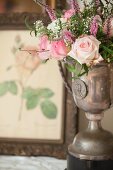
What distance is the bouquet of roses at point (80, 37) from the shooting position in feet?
2.59

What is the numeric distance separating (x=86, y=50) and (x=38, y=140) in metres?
0.45

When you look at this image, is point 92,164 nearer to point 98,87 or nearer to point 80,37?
point 98,87

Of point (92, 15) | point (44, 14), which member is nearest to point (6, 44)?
point (44, 14)

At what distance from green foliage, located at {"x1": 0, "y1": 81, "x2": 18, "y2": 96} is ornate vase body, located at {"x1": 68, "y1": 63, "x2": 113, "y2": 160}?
0.99 feet

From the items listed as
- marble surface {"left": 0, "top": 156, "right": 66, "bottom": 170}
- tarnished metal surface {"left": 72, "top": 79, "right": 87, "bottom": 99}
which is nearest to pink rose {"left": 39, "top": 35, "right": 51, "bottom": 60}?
tarnished metal surface {"left": 72, "top": 79, "right": 87, "bottom": 99}

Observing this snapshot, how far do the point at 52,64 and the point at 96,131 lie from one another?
0.32 metres

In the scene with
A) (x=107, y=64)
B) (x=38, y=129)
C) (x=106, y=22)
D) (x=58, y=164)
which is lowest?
(x=58, y=164)

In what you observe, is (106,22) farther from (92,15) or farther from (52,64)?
(52,64)

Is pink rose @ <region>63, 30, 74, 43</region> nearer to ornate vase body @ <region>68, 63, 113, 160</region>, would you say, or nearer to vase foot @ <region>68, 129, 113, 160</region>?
ornate vase body @ <region>68, 63, 113, 160</region>

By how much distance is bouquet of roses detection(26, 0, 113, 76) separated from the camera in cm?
79

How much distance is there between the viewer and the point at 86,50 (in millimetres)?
783

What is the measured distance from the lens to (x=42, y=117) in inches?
43.8

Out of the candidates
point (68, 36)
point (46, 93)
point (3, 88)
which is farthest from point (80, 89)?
point (3, 88)

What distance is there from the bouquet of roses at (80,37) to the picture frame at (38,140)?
23 cm
